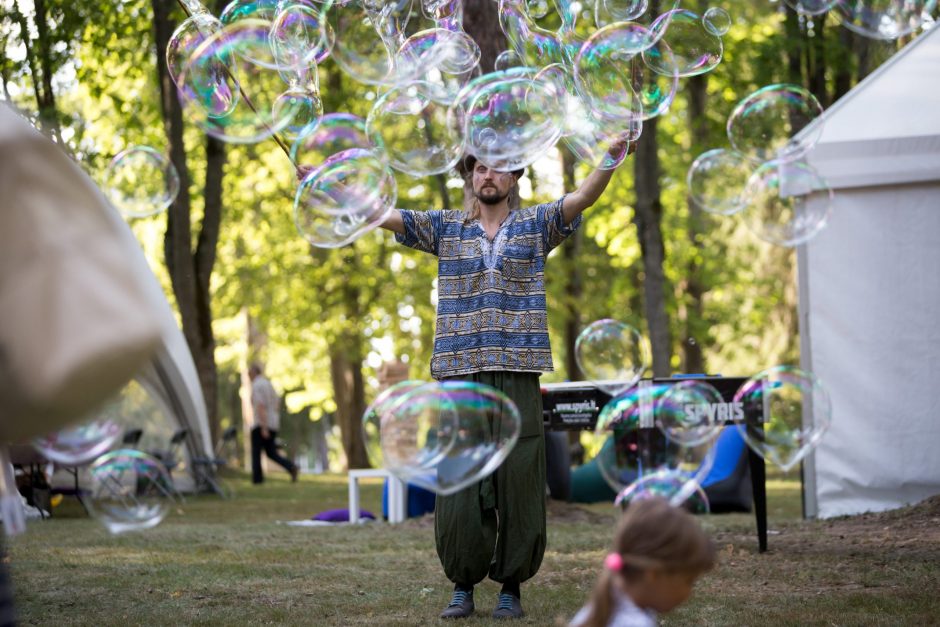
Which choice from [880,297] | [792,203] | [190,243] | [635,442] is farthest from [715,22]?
[190,243]

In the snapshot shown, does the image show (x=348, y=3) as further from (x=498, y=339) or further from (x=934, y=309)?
(x=934, y=309)

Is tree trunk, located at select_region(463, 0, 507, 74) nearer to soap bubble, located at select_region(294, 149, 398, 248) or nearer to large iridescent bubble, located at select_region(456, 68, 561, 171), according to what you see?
large iridescent bubble, located at select_region(456, 68, 561, 171)

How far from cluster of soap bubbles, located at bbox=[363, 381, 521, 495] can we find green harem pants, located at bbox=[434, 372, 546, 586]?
48 centimetres

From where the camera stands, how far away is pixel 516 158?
5441 millimetres

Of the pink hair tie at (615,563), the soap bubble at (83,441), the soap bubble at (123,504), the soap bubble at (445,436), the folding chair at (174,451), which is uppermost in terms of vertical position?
the pink hair tie at (615,563)

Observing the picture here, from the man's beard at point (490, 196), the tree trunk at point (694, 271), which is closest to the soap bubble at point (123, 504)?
the man's beard at point (490, 196)

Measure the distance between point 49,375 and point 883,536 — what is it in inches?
300

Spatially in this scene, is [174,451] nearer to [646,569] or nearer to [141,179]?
[141,179]

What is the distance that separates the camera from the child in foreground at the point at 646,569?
2598mm

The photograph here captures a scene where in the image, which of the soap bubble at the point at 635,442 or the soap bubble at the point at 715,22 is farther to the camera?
the soap bubble at the point at 635,442

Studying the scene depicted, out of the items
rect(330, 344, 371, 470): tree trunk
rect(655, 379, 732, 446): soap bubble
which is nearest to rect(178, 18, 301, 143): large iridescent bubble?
rect(655, 379, 732, 446): soap bubble

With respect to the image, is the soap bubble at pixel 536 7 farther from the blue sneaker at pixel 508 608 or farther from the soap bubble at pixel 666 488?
the blue sneaker at pixel 508 608

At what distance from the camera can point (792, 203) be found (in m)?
10.4

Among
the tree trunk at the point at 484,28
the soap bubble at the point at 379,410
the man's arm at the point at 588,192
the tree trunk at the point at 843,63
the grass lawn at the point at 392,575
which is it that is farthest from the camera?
the tree trunk at the point at 843,63
